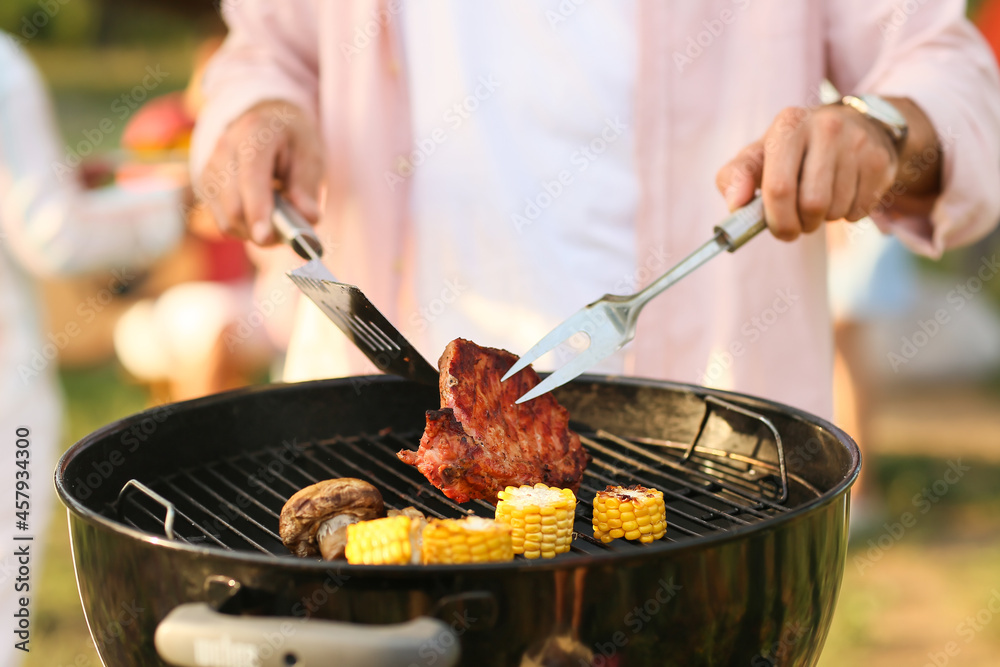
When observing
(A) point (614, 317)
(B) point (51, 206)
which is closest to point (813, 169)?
(A) point (614, 317)

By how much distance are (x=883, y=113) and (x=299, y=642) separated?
5.27 ft

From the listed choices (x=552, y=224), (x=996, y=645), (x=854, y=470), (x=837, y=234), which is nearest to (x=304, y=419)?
(x=552, y=224)

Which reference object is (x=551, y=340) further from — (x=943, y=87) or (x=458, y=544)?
(x=943, y=87)

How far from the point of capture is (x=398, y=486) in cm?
183

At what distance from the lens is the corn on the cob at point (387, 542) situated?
48.7 inches

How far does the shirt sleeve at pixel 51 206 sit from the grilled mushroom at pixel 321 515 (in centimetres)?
235

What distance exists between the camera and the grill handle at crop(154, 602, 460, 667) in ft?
3.42

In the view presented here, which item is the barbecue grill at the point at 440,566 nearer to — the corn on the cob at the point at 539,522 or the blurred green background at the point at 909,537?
the corn on the cob at the point at 539,522

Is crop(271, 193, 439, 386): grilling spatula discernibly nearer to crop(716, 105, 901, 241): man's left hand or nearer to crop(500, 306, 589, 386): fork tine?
crop(500, 306, 589, 386): fork tine

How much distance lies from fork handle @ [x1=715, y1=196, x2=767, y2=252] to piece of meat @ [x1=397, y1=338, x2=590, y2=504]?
46cm

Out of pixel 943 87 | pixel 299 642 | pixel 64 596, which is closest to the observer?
pixel 299 642

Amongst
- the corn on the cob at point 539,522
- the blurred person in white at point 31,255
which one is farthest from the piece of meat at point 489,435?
the blurred person in white at point 31,255

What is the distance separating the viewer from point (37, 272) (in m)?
3.41

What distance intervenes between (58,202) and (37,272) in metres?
0.29
